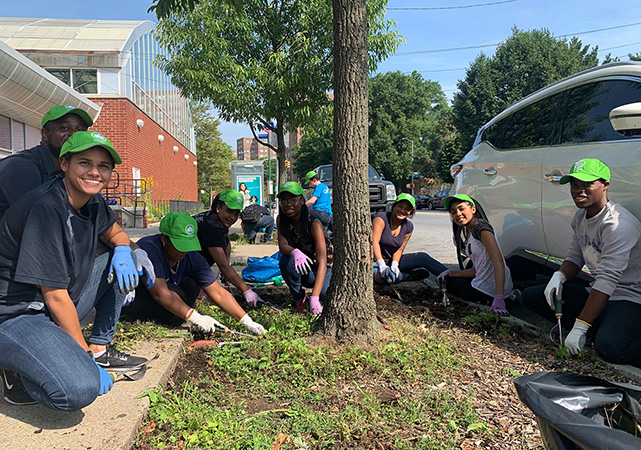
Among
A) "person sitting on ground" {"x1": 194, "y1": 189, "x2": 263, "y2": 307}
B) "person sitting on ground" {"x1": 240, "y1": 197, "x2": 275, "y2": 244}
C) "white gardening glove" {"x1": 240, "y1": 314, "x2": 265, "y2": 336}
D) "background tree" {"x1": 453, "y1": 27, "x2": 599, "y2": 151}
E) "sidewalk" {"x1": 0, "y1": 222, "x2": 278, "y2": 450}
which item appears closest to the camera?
"sidewalk" {"x1": 0, "y1": 222, "x2": 278, "y2": 450}

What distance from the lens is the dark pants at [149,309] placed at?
3523 mm

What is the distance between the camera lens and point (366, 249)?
3.21 meters

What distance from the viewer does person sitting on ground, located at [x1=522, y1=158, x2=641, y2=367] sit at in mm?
2928

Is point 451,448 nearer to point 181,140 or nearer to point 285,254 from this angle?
point 285,254

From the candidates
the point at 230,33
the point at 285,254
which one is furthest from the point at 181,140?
the point at 285,254

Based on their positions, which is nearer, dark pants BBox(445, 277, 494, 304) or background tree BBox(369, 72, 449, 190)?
dark pants BBox(445, 277, 494, 304)

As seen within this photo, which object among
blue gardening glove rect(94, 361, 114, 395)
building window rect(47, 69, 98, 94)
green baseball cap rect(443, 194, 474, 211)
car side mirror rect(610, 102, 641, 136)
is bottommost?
blue gardening glove rect(94, 361, 114, 395)

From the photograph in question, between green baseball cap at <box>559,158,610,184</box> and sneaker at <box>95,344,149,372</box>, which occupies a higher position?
green baseball cap at <box>559,158,610,184</box>

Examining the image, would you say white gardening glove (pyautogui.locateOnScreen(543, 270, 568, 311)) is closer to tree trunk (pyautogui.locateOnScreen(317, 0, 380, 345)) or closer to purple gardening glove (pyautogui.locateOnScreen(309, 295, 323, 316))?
tree trunk (pyautogui.locateOnScreen(317, 0, 380, 345))

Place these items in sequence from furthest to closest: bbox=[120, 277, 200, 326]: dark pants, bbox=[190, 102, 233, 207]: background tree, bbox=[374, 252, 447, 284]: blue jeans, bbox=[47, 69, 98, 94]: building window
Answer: bbox=[190, 102, 233, 207]: background tree, bbox=[47, 69, 98, 94]: building window, bbox=[374, 252, 447, 284]: blue jeans, bbox=[120, 277, 200, 326]: dark pants

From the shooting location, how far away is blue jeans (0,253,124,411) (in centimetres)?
200

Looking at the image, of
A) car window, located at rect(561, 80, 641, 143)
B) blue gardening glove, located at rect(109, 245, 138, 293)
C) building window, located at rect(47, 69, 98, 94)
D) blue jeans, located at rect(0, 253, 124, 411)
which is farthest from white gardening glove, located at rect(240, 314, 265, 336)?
building window, located at rect(47, 69, 98, 94)

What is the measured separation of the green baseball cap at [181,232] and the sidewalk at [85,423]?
102 centimetres

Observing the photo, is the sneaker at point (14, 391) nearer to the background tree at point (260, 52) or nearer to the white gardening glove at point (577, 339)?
the white gardening glove at point (577, 339)
